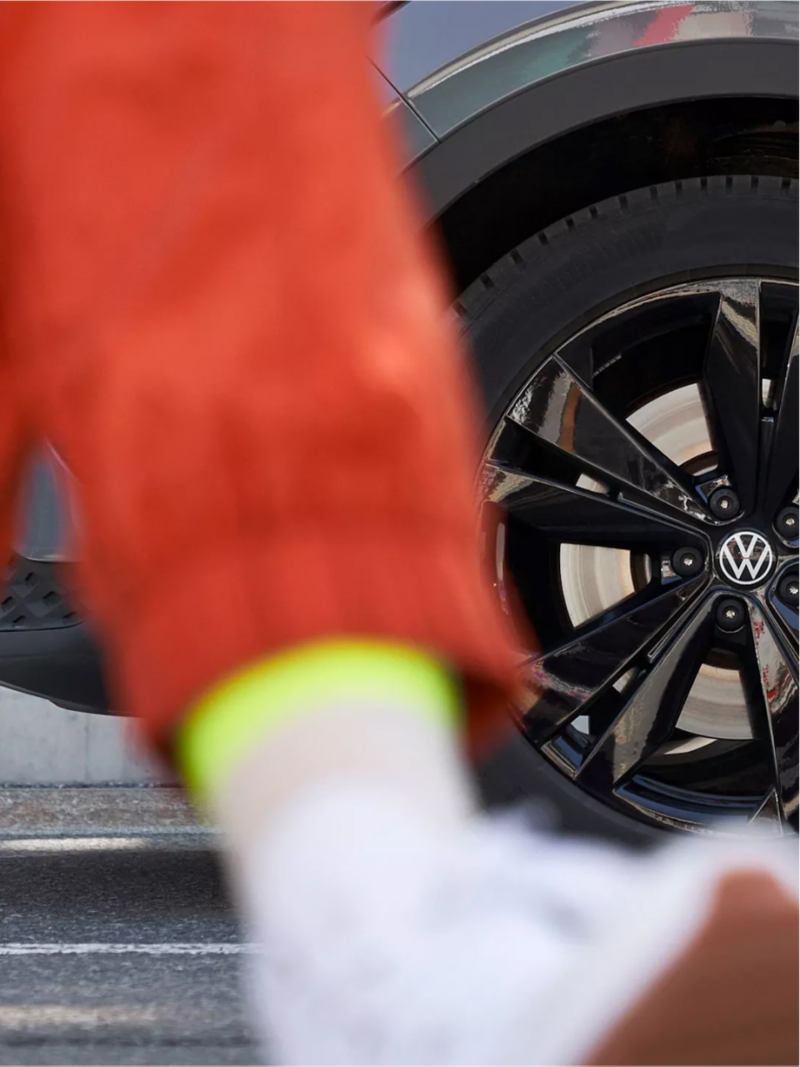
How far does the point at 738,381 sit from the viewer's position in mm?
2035

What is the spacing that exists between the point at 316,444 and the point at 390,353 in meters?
0.05

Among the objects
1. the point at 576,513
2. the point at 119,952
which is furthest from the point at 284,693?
the point at 576,513

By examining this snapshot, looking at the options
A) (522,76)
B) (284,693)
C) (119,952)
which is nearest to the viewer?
(284,693)

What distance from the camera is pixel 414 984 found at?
51 centimetres

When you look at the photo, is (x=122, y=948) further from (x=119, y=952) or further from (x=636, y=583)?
(x=636, y=583)

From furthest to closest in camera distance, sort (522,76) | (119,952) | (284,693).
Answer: (522,76) → (119,952) → (284,693)

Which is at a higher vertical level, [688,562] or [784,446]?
[784,446]

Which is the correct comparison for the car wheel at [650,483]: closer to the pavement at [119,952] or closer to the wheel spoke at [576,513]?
the wheel spoke at [576,513]

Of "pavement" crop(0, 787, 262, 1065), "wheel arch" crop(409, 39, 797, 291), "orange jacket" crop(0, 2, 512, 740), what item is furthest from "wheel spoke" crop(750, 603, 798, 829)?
"orange jacket" crop(0, 2, 512, 740)

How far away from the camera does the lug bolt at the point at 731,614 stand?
6.63 ft

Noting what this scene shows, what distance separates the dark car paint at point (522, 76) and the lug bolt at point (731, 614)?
67 centimetres

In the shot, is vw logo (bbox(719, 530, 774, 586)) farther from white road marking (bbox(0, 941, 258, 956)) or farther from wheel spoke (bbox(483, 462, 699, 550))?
white road marking (bbox(0, 941, 258, 956))

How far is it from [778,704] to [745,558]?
0.68ft

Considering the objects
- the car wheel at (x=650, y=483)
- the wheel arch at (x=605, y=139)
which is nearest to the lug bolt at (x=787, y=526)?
the car wheel at (x=650, y=483)
